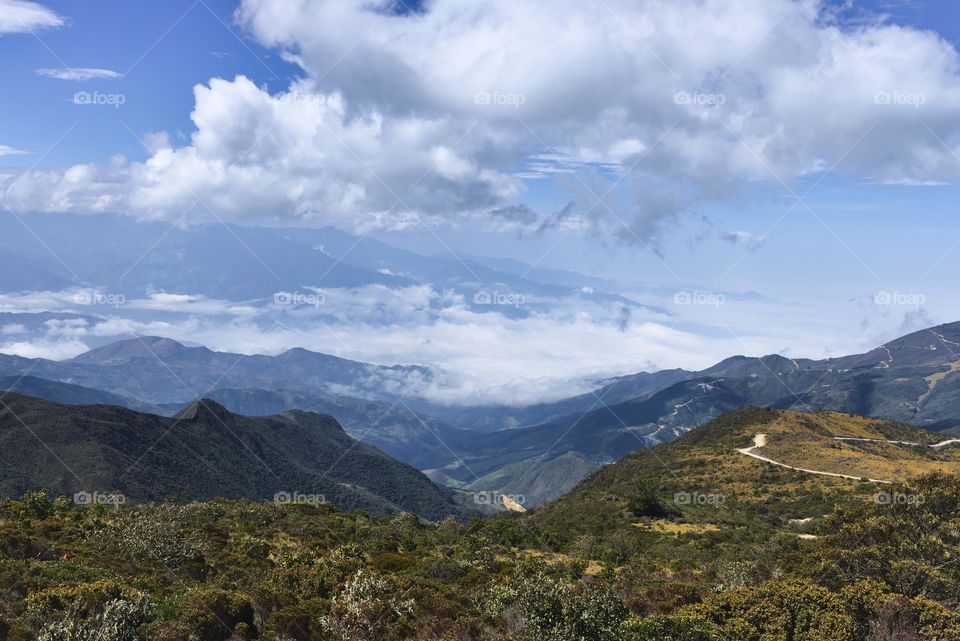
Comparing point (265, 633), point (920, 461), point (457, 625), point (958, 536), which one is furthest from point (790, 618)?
point (920, 461)

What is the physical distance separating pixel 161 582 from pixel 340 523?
33182 mm

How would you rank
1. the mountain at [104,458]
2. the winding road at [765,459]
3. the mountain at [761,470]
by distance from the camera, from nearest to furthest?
the mountain at [761,470], the winding road at [765,459], the mountain at [104,458]

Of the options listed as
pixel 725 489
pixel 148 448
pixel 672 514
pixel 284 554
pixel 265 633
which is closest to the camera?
pixel 265 633

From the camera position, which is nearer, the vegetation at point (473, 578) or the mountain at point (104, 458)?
the vegetation at point (473, 578)

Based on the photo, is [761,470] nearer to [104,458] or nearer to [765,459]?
[765,459]

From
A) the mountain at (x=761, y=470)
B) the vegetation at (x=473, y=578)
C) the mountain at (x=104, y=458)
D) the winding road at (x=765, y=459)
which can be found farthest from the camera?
the mountain at (x=104, y=458)

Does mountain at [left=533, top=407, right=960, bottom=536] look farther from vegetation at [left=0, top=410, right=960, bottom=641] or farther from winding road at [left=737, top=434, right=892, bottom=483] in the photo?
vegetation at [left=0, top=410, right=960, bottom=641]

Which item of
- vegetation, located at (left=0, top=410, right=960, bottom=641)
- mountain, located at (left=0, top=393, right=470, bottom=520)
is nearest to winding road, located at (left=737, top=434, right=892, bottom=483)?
vegetation, located at (left=0, top=410, right=960, bottom=641)

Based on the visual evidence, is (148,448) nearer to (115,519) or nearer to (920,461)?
(115,519)

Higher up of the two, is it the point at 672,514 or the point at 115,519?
the point at 115,519

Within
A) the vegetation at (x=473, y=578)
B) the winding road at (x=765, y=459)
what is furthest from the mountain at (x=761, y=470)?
the vegetation at (x=473, y=578)

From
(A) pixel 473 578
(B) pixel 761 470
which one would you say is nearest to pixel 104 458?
(A) pixel 473 578

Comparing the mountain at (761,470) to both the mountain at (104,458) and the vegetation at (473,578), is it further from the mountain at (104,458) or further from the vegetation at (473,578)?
the mountain at (104,458)

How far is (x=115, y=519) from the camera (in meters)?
54.9
